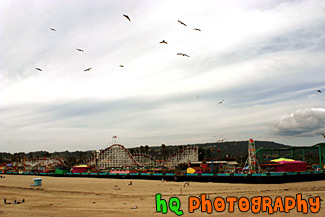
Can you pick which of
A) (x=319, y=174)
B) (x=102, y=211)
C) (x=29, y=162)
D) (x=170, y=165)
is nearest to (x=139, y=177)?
(x=319, y=174)

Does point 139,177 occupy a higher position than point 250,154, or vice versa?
point 250,154

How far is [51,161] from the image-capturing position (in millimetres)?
124938

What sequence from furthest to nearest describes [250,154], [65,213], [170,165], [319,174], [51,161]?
1. [51,161]
2. [170,165]
3. [250,154]
4. [319,174]
5. [65,213]

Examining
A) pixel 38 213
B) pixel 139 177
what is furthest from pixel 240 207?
pixel 139 177

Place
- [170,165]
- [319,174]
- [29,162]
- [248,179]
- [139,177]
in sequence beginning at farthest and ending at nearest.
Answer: [29,162] < [170,165] < [139,177] < [319,174] < [248,179]

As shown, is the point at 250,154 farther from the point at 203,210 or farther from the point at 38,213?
the point at 38,213

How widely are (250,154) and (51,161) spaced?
318 ft

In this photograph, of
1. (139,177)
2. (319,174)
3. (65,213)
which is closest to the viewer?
(65,213)

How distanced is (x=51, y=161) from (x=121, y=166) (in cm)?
4063

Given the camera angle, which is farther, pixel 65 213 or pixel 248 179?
pixel 248 179

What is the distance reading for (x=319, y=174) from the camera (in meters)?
42.0

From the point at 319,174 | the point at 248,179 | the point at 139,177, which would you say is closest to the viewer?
the point at 248,179

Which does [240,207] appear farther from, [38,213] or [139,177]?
[139,177]

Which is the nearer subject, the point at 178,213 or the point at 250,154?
the point at 178,213
